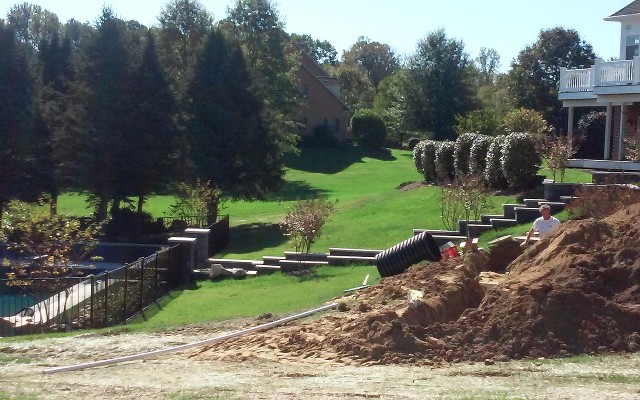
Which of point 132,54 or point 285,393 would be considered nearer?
point 285,393

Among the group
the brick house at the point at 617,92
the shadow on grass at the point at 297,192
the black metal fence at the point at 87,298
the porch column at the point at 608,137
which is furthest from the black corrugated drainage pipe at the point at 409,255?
the shadow on grass at the point at 297,192

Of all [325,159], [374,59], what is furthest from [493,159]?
[374,59]

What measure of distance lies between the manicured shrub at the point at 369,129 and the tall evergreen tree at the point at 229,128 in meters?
31.9

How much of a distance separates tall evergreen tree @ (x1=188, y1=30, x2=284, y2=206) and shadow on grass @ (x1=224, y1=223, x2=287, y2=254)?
1972mm

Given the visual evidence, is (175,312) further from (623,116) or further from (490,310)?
(623,116)

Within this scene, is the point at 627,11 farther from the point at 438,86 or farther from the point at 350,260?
the point at 438,86

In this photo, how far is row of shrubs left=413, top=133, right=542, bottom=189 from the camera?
26.9m

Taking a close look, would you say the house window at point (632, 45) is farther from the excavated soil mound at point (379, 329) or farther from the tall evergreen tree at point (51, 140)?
the excavated soil mound at point (379, 329)

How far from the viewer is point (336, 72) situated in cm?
9706

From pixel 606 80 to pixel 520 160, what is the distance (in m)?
6.86

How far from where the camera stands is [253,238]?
31.5m

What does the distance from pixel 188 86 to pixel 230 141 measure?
111 inches

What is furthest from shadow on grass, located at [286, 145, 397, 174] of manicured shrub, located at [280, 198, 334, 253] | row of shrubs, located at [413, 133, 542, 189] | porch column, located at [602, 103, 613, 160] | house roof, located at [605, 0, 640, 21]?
manicured shrub, located at [280, 198, 334, 253]

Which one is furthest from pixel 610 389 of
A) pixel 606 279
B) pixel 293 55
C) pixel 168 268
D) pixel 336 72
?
pixel 336 72
